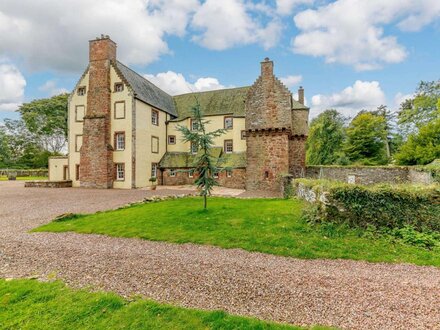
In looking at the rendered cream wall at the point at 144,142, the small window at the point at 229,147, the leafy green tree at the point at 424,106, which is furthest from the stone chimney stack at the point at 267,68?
the leafy green tree at the point at 424,106

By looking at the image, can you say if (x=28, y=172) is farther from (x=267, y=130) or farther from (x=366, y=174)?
(x=366, y=174)

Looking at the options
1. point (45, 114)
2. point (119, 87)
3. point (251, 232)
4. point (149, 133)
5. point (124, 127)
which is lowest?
point (251, 232)

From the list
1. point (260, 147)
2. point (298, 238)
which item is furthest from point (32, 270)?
point (260, 147)

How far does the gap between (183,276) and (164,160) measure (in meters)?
23.3

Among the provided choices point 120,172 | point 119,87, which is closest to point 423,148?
point 120,172

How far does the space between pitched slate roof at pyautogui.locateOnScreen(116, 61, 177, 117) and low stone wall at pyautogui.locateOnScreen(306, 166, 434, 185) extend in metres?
18.0

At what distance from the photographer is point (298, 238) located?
7305 mm

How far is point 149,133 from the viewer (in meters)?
25.3

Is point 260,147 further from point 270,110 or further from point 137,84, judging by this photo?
point 137,84

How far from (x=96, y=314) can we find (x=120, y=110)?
22835 millimetres

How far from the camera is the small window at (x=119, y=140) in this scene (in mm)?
23531

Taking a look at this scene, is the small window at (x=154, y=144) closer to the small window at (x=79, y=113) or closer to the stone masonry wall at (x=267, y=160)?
the small window at (x=79, y=113)

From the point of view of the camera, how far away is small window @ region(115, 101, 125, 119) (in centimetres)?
2331

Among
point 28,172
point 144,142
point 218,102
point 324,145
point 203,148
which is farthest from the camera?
point 28,172
